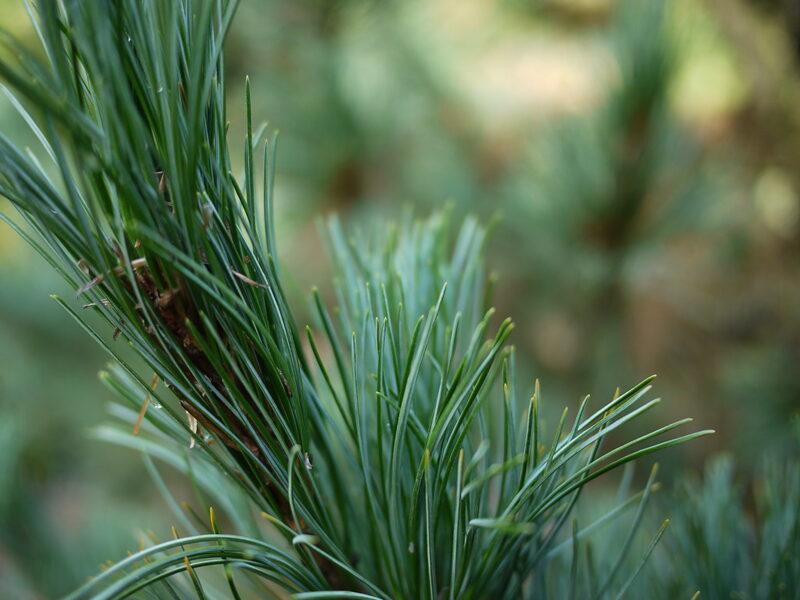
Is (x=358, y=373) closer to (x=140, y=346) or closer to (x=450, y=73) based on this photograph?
(x=140, y=346)

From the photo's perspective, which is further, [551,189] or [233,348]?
[551,189]

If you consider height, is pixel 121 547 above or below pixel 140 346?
below

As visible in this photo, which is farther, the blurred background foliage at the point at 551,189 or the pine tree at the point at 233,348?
the blurred background foliage at the point at 551,189

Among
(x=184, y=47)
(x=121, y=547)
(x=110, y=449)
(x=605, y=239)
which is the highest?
(x=184, y=47)

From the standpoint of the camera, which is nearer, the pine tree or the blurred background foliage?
the pine tree

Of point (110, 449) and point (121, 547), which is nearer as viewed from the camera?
point (121, 547)

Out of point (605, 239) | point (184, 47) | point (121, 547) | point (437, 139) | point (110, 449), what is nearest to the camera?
point (184, 47)

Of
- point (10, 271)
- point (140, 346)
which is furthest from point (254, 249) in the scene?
point (10, 271)

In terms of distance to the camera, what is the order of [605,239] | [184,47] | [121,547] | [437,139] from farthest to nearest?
[437,139], [605,239], [121,547], [184,47]
